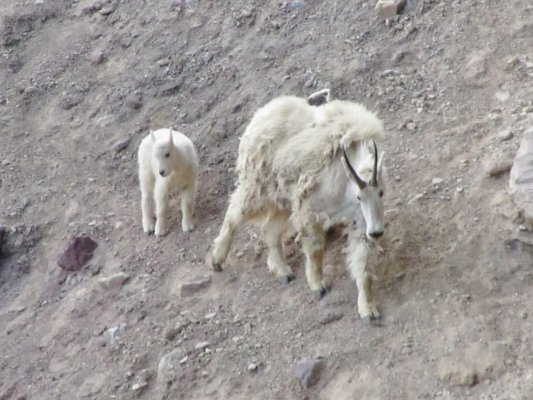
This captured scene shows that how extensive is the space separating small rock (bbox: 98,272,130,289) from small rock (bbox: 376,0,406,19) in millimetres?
4494

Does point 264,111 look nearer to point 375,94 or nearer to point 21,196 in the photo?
point 375,94

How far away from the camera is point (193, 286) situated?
23.8 ft

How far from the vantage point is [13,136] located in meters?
10.3

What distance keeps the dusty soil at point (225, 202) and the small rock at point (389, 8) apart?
0.40 ft

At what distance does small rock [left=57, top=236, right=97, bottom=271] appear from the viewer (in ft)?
27.1

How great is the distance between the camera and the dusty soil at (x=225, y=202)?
598 cm

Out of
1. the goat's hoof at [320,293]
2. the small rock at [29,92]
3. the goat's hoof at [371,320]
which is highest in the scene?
the small rock at [29,92]

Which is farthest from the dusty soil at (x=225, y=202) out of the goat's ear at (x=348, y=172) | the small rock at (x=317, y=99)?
the goat's ear at (x=348, y=172)

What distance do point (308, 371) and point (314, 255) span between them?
110cm

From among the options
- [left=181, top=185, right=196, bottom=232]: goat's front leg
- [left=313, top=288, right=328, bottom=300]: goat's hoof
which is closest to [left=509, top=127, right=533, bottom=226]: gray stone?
[left=313, top=288, right=328, bottom=300]: goat's hoof

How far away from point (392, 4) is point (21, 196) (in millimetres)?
5043

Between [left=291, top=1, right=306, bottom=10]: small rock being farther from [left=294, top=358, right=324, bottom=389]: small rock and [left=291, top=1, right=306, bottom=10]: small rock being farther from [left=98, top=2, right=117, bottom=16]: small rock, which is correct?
[left=294, top=358, right=324, bottom=389]: small rock

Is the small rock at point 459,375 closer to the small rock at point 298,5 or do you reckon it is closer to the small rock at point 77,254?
the small rock at point 77,254

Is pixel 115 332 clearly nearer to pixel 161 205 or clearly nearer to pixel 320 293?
pixel 161 205
